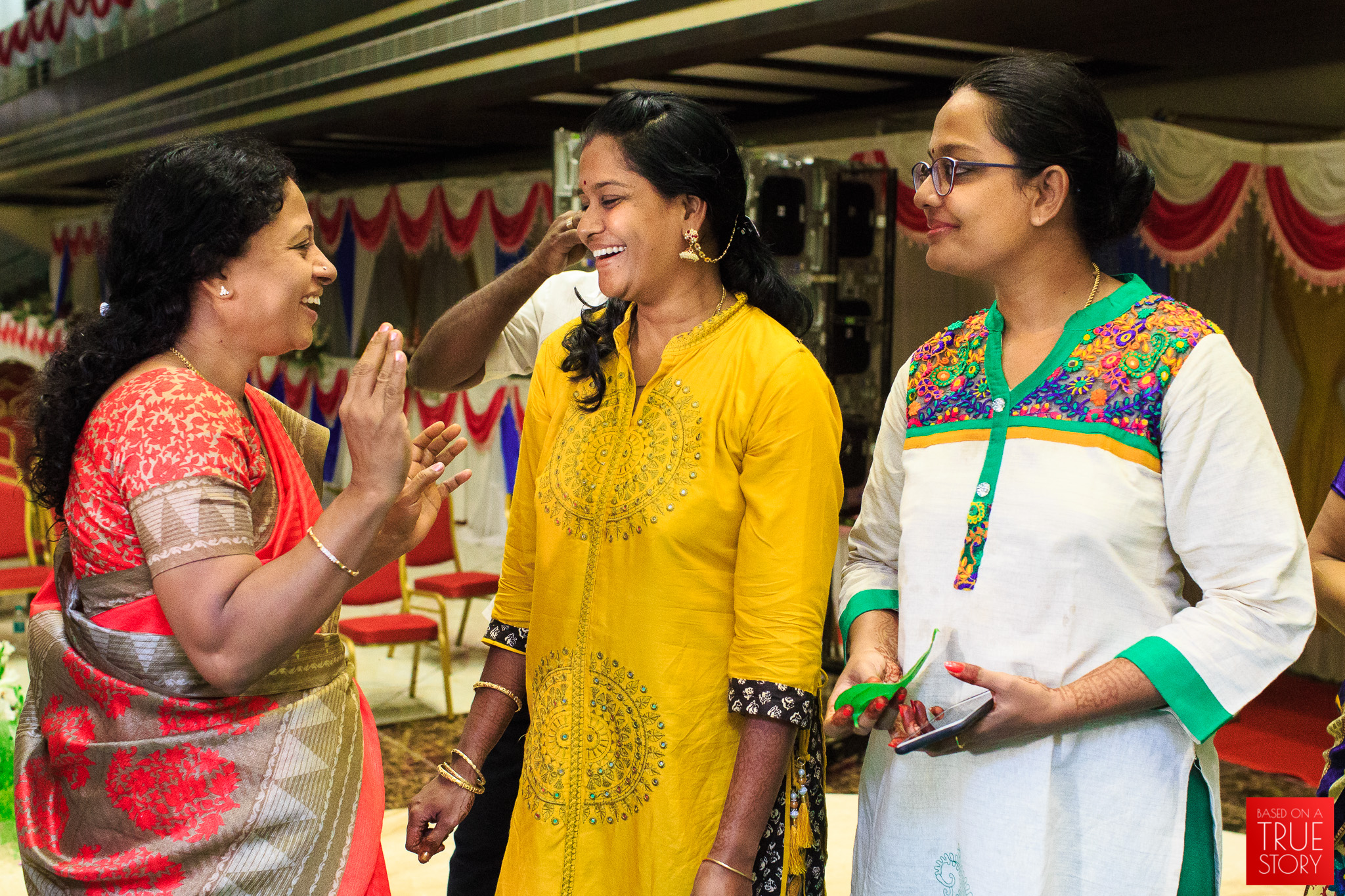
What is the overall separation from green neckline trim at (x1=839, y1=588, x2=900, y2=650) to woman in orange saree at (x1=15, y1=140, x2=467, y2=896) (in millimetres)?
593

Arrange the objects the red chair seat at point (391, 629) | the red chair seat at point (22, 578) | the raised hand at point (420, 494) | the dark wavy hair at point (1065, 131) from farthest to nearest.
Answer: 1. the red chair seat at point (22, 578)
2. the red chair seat at point (391, 629)
3. the raised hand at point (420, 494)
4. the dark wavy hair at point (1065, 131)

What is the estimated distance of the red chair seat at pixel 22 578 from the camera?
5.48 meters

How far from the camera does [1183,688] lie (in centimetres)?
124

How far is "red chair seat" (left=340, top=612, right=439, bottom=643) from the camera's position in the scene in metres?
4.91

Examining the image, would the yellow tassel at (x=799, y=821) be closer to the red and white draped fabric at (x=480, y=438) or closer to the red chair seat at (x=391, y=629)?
the red chair seat at (x=391, y=629)

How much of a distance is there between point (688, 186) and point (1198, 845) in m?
0.99

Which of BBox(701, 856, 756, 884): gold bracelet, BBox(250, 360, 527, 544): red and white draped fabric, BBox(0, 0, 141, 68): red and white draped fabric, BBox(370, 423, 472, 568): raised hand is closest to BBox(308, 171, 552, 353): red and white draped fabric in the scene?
BBox(250, 360, 527, 544): red and white draped fabric

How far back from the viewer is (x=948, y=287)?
22.1ft

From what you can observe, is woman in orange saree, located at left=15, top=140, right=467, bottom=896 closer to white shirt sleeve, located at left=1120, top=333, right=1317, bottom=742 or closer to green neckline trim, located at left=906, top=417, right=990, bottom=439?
green neckline trim, located at left=906, top=417, right=990, bottom=439

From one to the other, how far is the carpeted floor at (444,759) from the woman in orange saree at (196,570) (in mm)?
2621

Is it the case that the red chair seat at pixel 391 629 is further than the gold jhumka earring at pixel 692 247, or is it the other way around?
the red chair seat at pixel 391 629

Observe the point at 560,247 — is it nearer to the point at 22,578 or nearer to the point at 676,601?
the point at 676,601

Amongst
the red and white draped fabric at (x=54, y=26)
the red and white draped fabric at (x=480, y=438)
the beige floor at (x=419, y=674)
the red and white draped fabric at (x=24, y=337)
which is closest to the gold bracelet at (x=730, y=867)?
the beige floor at (x=419, y=674)

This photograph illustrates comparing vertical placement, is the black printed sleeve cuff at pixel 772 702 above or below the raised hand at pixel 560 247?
below
